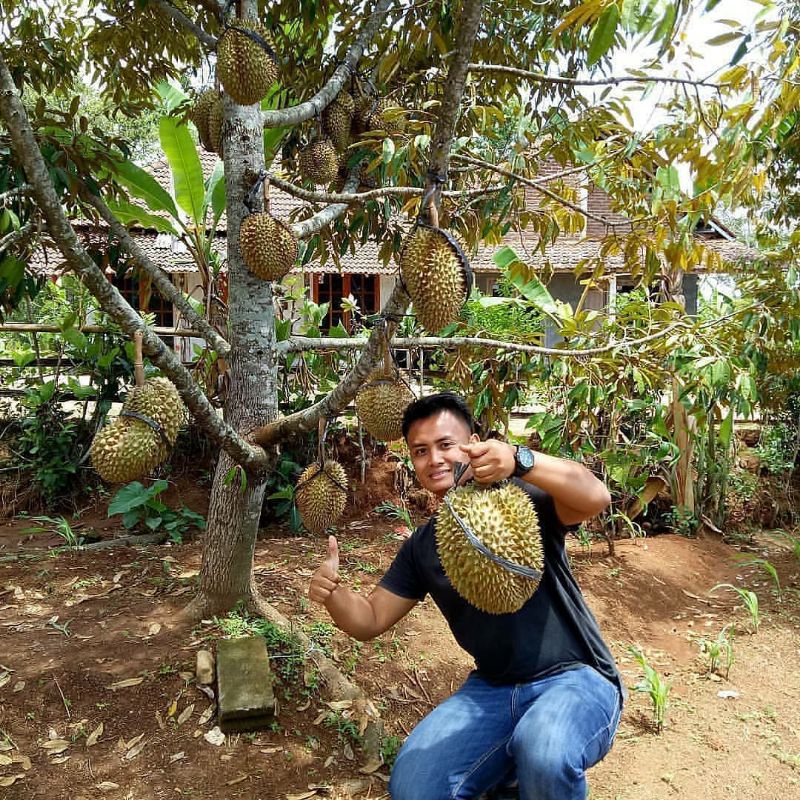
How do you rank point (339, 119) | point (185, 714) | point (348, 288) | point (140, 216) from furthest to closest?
point (348, 288), point (140, 216), point (339, 119), point (185, 714)

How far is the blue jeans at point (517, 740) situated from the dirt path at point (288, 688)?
1.69 ft

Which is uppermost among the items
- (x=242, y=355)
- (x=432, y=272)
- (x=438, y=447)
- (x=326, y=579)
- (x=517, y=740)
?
(x=432, y=272)

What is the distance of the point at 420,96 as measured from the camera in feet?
11.8

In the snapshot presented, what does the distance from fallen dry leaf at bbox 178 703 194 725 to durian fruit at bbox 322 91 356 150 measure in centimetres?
240

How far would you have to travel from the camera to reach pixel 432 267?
1.70m

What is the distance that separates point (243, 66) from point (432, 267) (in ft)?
4.02

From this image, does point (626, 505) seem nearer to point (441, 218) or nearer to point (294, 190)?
point (441, 218)

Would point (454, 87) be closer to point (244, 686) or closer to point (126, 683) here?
point (244, 686)

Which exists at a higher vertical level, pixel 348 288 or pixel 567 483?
pixel 348 288

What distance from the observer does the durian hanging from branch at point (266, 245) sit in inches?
94.4

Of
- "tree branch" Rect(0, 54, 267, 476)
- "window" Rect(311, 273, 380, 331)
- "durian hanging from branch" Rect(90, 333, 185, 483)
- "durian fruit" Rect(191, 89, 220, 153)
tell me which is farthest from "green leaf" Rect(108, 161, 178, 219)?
"window" Rect(311, 273, 380, 331)

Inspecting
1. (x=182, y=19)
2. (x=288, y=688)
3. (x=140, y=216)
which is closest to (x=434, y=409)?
(x=288, y=688)

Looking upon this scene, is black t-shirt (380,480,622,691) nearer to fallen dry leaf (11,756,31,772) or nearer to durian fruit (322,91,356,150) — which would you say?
fallen dry leaf (11,756,31,772)

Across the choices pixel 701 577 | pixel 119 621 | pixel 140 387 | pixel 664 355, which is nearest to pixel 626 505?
pixel 701 577
